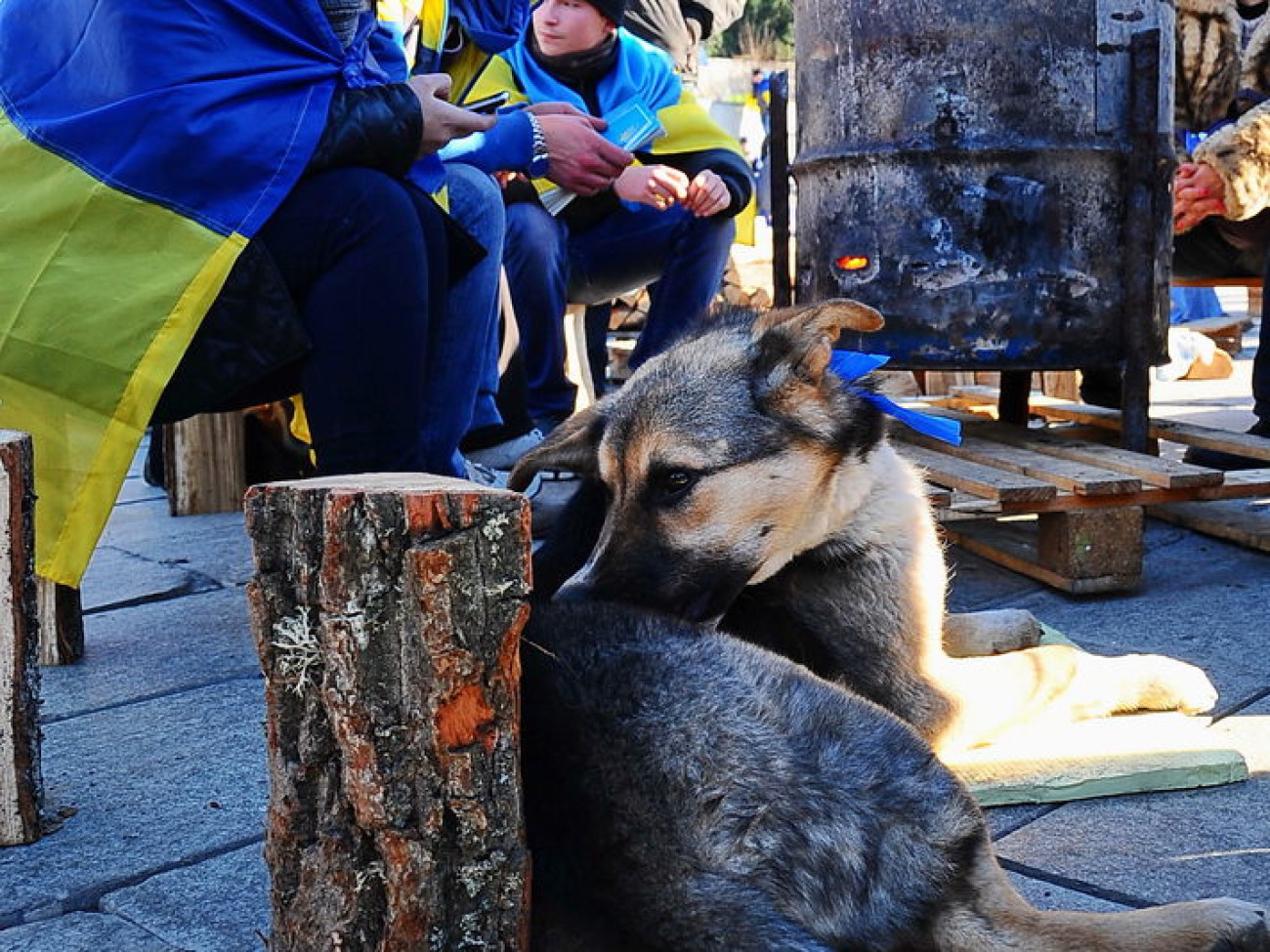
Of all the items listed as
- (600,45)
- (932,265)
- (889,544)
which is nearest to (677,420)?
(889,544)

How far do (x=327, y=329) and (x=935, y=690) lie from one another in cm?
170

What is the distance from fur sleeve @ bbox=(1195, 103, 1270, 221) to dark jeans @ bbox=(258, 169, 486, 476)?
127 inches

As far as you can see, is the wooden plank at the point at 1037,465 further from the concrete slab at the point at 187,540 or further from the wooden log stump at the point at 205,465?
the wooden log stump at the point at 205,465

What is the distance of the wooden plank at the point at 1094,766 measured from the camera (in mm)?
2766

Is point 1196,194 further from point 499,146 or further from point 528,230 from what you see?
point 499,146

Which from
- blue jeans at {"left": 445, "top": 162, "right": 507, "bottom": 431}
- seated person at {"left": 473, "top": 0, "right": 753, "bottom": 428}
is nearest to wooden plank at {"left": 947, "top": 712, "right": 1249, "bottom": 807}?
blue jeans at {"left": 445, "top": 162, "right": 507, "bottom": 431}

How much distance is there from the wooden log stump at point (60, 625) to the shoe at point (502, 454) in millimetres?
1493

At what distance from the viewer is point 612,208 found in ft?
20.1

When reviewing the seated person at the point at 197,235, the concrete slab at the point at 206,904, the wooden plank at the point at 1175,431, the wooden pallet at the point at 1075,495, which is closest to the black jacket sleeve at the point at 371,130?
the seated person at the point at 197,235

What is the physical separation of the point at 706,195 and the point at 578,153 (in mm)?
1622

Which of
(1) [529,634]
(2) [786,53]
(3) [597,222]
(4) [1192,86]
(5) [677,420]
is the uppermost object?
(2) [786,53]

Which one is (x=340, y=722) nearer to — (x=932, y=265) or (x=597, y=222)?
(x=932, y=265)

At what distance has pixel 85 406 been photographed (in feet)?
10.5

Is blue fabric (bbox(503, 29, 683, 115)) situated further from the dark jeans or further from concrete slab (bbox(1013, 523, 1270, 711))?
concrete slab (bbox(1013, 523, 1270, 711))
